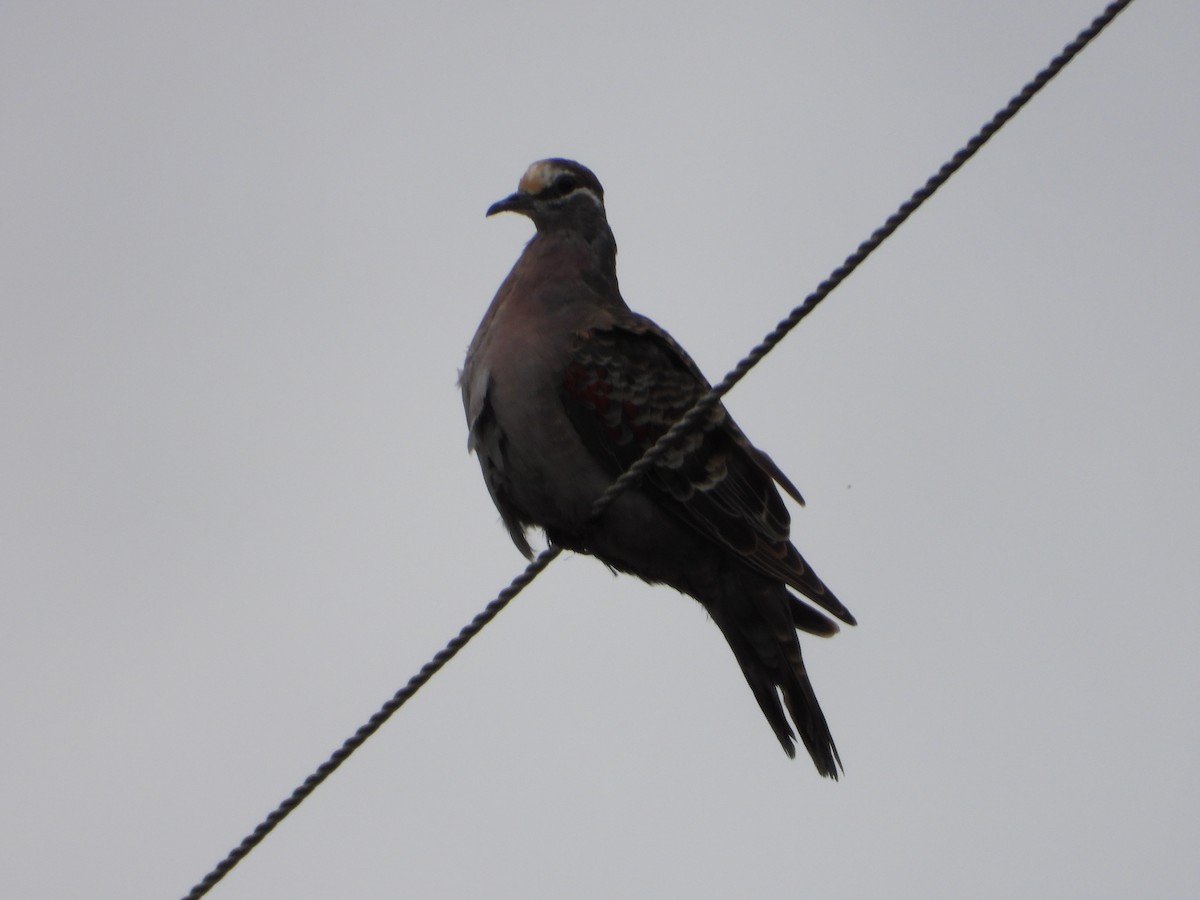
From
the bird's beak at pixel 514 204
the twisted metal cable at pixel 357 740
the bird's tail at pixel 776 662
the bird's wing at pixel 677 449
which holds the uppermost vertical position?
the bird's beak at pixel 514 204

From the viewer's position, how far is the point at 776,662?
5832mm

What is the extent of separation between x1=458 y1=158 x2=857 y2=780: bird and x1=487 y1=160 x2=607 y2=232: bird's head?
43 centimetres

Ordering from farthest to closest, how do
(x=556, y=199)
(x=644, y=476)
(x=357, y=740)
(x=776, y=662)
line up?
(x=556, y=199) < (x=776, y=662) < (x=644, y=476) < (x=357, y=740)

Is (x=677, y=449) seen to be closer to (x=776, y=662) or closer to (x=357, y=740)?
(x=776, y=662)

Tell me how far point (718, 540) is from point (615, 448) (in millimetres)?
468

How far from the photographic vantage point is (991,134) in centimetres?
350

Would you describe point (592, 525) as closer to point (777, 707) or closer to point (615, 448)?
point (615, 448)

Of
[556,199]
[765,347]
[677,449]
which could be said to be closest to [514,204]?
[556,199]

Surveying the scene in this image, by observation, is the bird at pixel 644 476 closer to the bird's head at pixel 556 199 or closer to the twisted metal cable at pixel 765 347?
the bird's head at pixel 556 199

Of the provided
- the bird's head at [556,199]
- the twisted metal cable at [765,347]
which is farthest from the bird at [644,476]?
the twisted metal cable at [765,347]

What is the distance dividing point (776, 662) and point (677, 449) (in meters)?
0.86

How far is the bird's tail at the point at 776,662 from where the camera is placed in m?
5.75

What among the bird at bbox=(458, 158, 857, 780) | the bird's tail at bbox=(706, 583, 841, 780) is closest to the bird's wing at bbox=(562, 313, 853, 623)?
the bird at bbox=(458, 158, 857, 780)

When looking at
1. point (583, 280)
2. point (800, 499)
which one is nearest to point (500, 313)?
point (583, 280)
